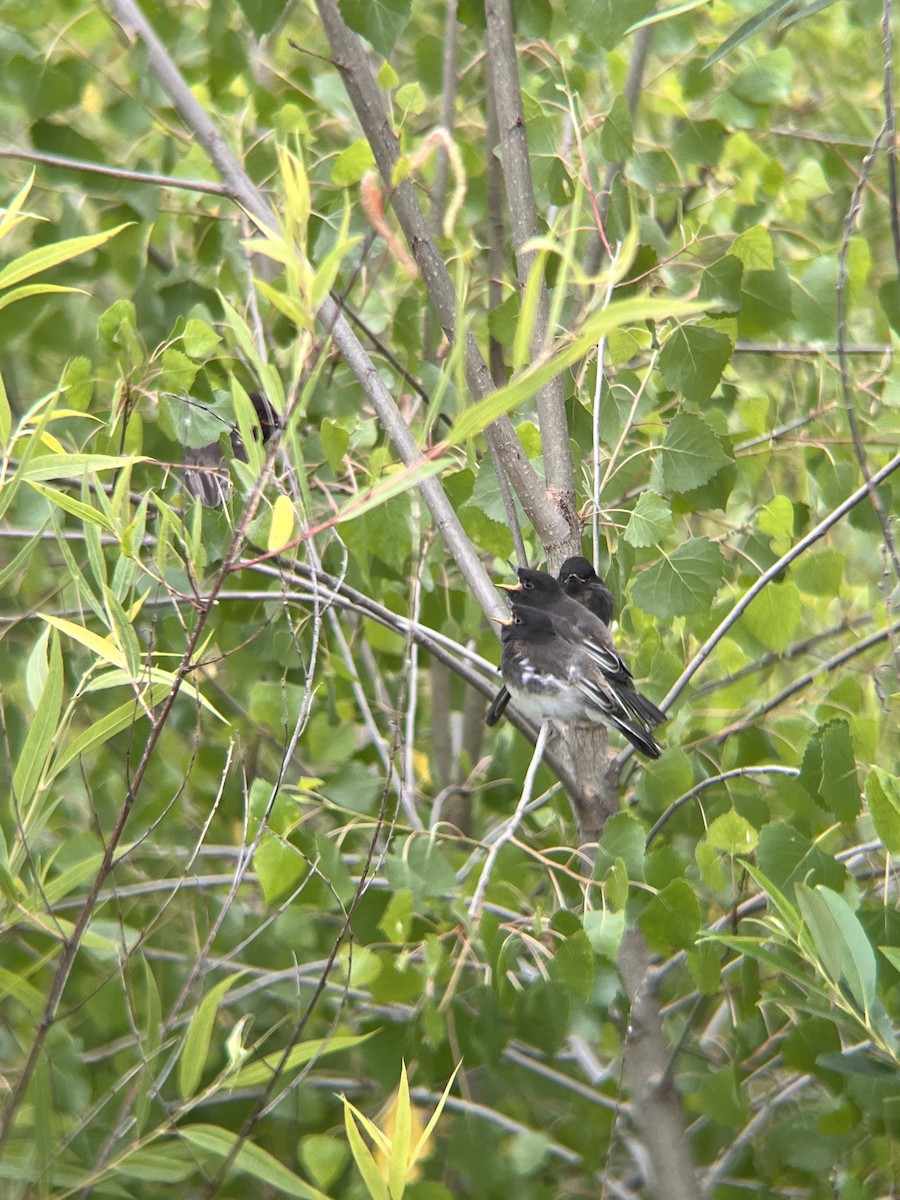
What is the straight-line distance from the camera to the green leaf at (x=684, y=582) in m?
2.22

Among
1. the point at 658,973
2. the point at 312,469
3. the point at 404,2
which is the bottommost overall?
the point at 658,973

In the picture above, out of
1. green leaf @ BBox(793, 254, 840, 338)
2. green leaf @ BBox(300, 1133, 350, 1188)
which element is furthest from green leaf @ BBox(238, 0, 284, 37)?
green leaf @ BBox(300, 1133, 350, 1188)

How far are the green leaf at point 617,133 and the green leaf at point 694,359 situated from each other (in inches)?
16.2

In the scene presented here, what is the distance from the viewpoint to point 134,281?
3027 millimetres

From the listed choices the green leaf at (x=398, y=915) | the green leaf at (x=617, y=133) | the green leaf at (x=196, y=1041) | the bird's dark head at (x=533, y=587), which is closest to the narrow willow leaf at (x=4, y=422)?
the green leaf at (x=196, y=1041)

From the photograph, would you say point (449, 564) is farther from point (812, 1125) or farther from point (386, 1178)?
point (386, 1178)

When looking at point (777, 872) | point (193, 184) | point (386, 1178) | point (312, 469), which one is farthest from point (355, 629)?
point (386, 1178)

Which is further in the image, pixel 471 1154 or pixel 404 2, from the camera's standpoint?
pixel 471 1154

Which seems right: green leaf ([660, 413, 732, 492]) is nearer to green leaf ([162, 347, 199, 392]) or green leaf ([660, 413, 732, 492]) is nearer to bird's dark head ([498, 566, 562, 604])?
bird's dark head ([498, 566, 562, 604])

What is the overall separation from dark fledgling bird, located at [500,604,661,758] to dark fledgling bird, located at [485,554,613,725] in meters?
0.09

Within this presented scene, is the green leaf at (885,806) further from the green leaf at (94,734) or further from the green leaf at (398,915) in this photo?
the green leaf at (94,734)

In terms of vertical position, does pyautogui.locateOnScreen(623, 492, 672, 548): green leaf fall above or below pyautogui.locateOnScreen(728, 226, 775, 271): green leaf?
below

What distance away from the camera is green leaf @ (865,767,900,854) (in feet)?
5.79

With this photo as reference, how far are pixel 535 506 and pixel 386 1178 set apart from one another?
1055 millimetres
